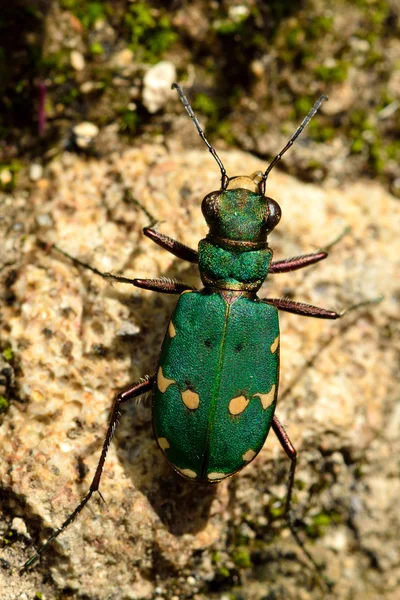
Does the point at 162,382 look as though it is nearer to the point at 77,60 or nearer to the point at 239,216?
the point at 239,216

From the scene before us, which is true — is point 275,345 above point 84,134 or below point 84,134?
below

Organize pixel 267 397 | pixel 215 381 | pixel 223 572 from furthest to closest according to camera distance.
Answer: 1. pixel 223 572
2. pixel 267 397
3. pixel 215 381

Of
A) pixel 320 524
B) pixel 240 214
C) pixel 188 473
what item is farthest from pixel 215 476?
pixel 240 214

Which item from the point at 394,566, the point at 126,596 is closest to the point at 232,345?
the point at 126,596

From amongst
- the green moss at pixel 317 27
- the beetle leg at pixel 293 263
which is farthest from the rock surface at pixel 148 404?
the green moss at pixel 317 27

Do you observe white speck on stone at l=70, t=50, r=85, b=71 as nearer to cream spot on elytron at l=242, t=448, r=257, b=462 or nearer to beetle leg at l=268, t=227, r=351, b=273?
beetle leg at l=268, t=227, r=351, b=273

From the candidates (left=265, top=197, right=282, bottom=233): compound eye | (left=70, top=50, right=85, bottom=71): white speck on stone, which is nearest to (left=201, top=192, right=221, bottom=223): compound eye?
(left=265, top=197, right=282, bottom=233): compound eye
